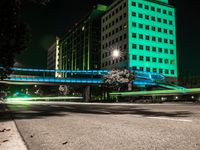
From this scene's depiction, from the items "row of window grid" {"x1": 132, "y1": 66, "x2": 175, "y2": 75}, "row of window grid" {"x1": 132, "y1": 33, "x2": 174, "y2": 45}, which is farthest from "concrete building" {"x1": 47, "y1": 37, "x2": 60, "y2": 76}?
"row of window grid" {"x1": 132, "y1": 66, "x2": 175, "y2": 75}

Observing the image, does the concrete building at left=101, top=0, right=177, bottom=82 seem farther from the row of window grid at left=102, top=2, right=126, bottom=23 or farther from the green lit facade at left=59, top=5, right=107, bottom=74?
the green lit facade at left=59, top=5, right=107, bottom=74

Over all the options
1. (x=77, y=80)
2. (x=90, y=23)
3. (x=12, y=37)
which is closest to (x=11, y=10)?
(x=12, y=37)

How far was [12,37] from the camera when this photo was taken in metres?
11.1

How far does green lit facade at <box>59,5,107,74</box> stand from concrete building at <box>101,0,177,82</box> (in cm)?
1313

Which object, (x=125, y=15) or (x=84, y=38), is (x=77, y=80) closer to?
(x=125, y=15)

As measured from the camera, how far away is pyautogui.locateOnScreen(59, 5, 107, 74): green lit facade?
113 m

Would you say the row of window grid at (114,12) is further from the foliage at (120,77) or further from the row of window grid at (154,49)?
the foliage at (120,77)

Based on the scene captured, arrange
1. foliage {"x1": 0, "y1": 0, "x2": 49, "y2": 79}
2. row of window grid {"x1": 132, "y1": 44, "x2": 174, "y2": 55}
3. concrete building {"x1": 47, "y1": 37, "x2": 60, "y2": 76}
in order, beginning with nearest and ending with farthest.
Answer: foliage {"x1": 0, "y1": 0, "x2": 49, "y2": 79} < row of window grid {"x1": 132, "y1": 44, "x2": 174, "y2": 55} < concrete building {"x1": 47, "y1": 37, "x2": 60, "y2": 76}

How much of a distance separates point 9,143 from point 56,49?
17141cm

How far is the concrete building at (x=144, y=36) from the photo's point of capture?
8931 centimetres

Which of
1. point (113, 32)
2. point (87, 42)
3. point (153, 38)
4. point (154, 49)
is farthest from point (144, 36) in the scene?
point (87, 42)

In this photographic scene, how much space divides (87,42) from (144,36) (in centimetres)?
3348

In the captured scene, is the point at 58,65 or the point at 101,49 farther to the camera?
the point at 58,65

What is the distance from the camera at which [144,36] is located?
92375 mm
